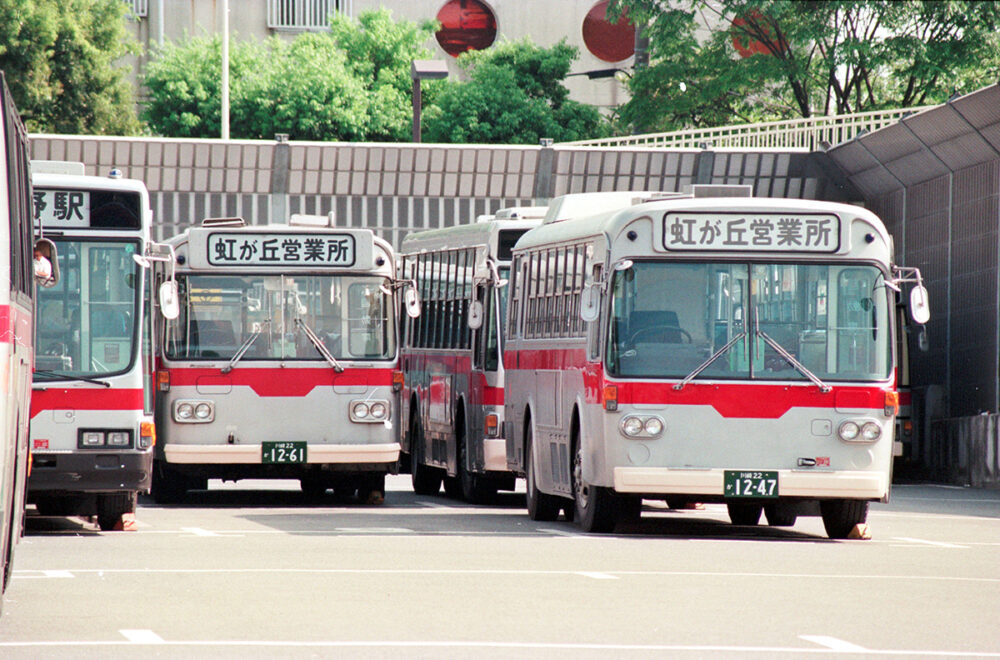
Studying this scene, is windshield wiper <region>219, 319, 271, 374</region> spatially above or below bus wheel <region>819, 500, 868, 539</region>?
above

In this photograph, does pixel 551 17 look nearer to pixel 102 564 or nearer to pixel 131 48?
pixel 131 48

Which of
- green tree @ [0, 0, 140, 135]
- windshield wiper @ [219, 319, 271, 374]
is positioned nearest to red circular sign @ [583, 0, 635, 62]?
green tree @ [0, 0, 140, 135]

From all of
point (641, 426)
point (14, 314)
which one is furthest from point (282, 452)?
point (14, 314)

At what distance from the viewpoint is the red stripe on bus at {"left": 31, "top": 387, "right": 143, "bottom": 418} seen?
1658 cm

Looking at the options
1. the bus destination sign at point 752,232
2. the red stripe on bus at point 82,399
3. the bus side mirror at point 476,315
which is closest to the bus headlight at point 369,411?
the bus side mirror at point 476,315

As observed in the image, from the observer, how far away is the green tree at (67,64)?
202ft

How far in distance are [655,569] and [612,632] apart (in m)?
3.56

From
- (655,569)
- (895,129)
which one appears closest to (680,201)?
(655,569)

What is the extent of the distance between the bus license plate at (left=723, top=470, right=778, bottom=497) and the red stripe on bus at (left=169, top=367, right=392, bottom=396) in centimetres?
580

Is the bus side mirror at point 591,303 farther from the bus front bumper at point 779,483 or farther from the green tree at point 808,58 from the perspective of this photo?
the green tree at point 808,58

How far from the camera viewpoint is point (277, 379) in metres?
21.3

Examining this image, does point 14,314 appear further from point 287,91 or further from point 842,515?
point 287,91

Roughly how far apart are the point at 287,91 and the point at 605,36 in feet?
49.2

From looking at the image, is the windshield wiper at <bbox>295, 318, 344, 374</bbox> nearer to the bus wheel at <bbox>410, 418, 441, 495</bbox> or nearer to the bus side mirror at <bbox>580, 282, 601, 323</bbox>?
the bus wheel at <bbox>410, 418, 441, 495</bbox>
